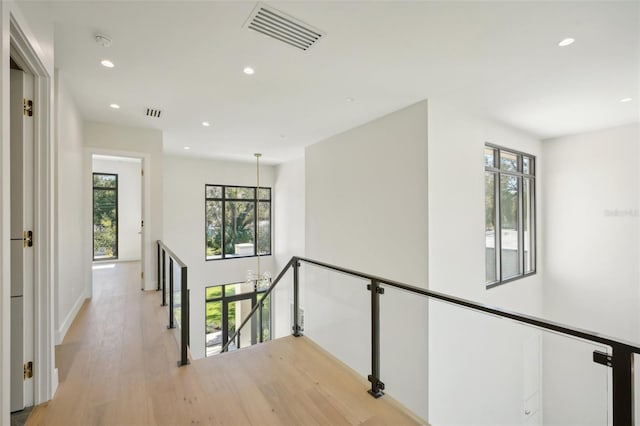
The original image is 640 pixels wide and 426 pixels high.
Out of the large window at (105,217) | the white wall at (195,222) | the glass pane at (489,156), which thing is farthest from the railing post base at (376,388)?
the large window at (105,217)

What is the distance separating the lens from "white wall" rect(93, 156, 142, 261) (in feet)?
28.6

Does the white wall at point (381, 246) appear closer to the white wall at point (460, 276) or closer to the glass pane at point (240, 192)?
the white wall at point (460, 276)

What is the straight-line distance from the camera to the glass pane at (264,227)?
9766mm

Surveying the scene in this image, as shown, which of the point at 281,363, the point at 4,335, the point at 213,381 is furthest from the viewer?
the point at 281,363

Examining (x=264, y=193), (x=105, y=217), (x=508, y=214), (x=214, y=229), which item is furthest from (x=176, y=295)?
(x=105, y=217)

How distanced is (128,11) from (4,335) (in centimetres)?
222

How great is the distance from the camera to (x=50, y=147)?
2.12 m

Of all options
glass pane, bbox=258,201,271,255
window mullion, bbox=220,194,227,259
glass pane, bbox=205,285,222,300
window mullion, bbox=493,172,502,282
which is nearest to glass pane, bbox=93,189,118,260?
glass pane, bbox=205,285,222,300

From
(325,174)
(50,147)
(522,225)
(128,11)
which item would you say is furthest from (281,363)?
(522,225)

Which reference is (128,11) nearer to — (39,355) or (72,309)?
(39,355)

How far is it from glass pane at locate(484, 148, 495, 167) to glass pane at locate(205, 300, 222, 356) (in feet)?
25.8

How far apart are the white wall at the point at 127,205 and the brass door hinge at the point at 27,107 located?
7.47 meters

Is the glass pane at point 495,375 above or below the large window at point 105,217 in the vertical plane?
below

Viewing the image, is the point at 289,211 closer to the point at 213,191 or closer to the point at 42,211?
the point at 213,191
